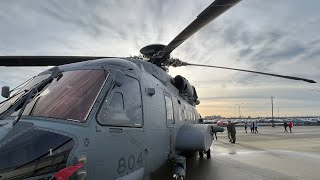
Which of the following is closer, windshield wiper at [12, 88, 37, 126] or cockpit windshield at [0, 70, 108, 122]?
windshield wiper at [12, 88, 37, 126]

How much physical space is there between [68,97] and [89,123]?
616 mm

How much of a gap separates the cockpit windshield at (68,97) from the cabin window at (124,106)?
23 cm

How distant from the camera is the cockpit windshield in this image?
14.9ft

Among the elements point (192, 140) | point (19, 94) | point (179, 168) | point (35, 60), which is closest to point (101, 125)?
point (19, 94)

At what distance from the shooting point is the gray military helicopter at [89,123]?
374cm

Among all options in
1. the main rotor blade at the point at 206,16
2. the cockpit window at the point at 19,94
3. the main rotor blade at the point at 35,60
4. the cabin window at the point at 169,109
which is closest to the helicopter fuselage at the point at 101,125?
the cockpit window at the point at 19,94

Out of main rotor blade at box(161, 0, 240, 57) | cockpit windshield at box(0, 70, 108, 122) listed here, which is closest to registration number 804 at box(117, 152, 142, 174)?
cockpit windshield at box(0, 70, 108, 122)

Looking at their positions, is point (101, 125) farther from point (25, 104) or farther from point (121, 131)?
point (25, 104)

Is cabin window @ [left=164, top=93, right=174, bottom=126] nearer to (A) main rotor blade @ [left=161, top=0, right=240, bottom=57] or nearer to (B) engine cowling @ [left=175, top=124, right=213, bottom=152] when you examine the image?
(B) engine cowling @ [left=175, top=124, right=213, bottom=152]

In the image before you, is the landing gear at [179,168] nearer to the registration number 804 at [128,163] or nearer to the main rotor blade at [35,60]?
the registration number 804 at [128,163]

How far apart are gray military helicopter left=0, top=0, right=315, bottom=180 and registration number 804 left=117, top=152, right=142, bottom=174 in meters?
0.01

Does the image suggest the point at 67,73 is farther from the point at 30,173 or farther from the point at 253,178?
the point at 253,178

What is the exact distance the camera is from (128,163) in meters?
5.25

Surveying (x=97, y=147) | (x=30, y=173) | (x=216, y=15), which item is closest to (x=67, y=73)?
(x=97, y=147)
